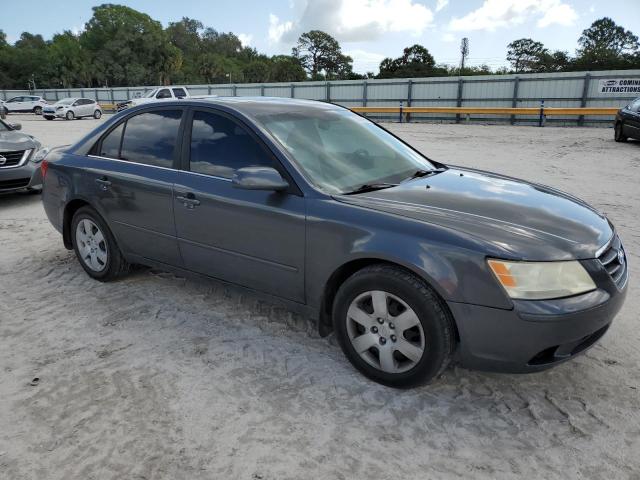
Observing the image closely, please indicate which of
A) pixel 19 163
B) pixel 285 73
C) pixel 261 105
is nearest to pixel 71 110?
pixel 19 163

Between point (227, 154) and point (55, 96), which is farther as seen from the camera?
point (55, 96)

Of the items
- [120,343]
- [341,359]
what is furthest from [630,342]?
[120,343]

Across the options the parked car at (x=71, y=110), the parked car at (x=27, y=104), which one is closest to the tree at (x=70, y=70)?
the parked car at (x=27, y=104)

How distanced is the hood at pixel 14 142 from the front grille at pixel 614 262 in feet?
26.3

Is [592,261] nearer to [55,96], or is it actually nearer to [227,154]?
[227,154]

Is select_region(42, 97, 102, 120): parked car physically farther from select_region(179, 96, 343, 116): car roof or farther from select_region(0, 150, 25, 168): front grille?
select_region(179, 96, 343, 116): car roof

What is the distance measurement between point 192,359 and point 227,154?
1386 mm

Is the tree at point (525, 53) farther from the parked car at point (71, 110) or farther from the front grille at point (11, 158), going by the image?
the front grille at point (11, 158)

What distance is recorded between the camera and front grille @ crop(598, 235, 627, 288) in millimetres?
2686

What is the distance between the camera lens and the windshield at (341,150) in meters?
3.22

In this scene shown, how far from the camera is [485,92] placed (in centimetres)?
2553

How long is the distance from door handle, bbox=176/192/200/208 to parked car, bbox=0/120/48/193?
5.40 meters

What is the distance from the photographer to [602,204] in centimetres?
725

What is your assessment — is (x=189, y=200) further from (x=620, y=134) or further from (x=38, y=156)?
(x=620, y=134)
